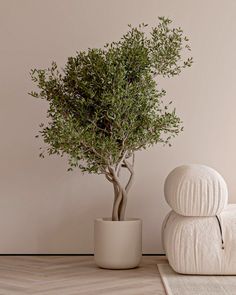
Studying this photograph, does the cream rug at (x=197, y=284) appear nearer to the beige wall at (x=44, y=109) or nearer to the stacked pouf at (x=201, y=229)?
the stacked pouf at (x=201, y=229)

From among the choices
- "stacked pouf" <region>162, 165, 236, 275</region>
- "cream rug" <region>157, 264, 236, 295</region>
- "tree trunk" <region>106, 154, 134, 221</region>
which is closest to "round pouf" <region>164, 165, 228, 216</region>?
"stacked pouf" <region>162, 165, 236, 275</region>

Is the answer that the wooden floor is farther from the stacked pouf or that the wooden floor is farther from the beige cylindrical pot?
the stacked pouf

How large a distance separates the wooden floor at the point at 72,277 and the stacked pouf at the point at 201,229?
0.65ft

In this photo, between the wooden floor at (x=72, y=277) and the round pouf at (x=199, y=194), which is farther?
the round pouf at (x=199, y=194)

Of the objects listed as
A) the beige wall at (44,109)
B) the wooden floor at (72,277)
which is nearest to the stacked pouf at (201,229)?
the wooden floor at (72,277)

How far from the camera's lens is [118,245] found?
374 cm

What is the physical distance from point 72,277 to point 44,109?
128 centimetres

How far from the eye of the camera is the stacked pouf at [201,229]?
3.38 m

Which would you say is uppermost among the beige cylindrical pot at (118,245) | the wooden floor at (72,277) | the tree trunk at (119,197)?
the tree trunk at (119,197)

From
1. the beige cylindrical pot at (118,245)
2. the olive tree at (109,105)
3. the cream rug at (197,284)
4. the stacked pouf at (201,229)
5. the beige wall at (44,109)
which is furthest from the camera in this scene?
the beige wall at (44,109)

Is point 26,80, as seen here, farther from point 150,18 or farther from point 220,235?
point 220,235

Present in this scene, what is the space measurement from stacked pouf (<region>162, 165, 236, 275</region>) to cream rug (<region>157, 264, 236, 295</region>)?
0.04 m

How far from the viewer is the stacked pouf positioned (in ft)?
11.1

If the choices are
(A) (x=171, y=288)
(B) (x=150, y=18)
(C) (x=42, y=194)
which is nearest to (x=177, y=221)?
(A) (x=171, y=288)
